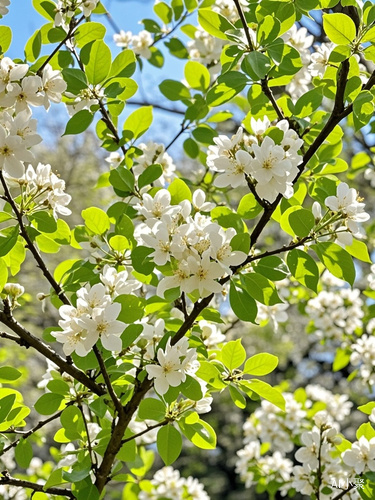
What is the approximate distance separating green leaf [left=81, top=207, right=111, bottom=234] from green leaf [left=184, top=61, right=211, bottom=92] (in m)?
0.66

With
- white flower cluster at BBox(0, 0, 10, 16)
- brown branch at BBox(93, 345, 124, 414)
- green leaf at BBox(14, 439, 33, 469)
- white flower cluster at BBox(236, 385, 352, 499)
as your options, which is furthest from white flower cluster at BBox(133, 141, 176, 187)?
white flower cluster at BBox(236, 385, 352, 499)

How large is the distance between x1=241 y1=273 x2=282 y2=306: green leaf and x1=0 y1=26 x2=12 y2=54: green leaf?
794mm

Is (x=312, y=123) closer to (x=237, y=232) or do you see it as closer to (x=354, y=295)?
(x=237, y=232)

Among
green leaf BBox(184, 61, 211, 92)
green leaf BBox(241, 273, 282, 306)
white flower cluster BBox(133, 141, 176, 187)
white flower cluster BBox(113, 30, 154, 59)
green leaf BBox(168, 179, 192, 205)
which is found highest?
white flower cluster BBox(113, 30, 154, 59)

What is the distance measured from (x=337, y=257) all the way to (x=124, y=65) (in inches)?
30.7

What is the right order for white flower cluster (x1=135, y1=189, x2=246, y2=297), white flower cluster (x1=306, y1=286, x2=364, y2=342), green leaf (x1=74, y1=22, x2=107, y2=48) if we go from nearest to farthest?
1. white flower cluster (x1=135, y1=189, x2=246, y2=297)
2. green leaf (x1=74, y1=22, x2=107, y2=48)
3. white flower cluster (x1=306, y1=286, x2=364, y2=342)

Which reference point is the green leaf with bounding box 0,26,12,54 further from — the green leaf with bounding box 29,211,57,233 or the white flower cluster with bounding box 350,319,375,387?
the white flower cluster with bounding box 350,319,375,387

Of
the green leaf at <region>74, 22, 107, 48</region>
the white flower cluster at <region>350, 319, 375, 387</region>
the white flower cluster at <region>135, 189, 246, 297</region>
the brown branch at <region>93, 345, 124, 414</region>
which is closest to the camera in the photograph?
the white flower cluster at <region>135, 189, 246, 297</region>

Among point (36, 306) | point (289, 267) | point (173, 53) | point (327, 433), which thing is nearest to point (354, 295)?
point (327, 433)

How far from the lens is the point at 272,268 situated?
1305mm

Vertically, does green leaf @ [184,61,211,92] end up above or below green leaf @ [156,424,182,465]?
above

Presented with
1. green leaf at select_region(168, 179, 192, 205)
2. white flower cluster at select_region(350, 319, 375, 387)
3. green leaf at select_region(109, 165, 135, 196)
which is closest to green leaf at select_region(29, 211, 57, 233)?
green leaf at select_region(109, 165, 135, 196)

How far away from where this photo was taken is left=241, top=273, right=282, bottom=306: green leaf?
4.16 ft

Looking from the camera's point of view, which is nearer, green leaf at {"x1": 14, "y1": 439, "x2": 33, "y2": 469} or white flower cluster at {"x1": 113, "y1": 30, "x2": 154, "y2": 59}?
green leaf at {"x1": 14, "y1": 439, "x2": 33, "y2": 469}
